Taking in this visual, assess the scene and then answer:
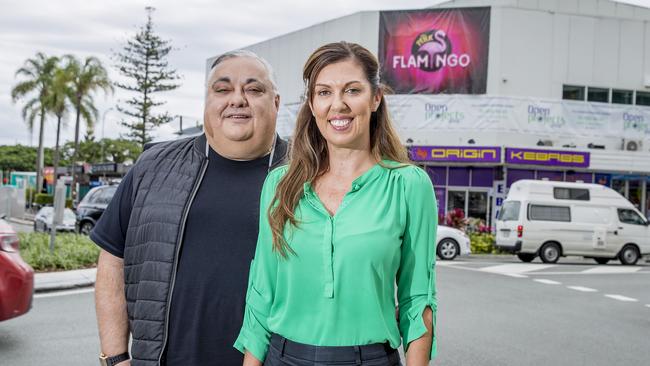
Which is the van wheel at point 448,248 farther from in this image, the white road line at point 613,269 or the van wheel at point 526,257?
the white road line at point 613,269

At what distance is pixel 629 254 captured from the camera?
21.9 meters

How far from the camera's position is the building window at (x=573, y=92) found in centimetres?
3447

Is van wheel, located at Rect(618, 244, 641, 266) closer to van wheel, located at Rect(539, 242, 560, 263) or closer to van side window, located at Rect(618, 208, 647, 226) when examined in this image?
van side window, located at Rect(618, 208, 647, 226)

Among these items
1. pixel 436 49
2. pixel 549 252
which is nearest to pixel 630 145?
pixel 436 49

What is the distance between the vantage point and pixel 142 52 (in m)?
47.9

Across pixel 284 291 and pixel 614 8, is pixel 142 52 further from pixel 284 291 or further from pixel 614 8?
pixel 284 291

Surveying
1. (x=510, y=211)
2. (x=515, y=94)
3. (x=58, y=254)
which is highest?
(x=515, y=94)

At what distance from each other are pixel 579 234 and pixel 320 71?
20.2m

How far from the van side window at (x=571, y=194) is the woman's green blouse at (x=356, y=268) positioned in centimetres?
2009

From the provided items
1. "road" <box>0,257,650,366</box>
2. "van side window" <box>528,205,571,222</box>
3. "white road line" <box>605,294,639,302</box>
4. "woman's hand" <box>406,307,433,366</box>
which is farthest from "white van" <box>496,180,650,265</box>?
"woman's hand" <box>406,307,433,366</box>

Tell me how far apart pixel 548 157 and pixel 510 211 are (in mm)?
10371

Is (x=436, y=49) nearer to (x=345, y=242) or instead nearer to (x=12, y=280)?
(x=12, y=280)

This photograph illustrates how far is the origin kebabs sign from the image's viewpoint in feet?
109

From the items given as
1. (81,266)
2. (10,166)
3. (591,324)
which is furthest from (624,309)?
(10,166)
